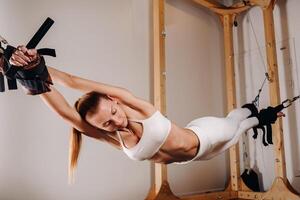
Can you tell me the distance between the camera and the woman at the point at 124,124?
1769 millimetres

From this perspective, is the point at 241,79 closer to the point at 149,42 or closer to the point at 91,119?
the point at 149,42

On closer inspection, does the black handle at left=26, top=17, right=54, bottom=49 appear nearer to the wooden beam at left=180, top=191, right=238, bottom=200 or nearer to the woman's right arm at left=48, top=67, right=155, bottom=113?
the woman's right arm at left=48, top=67, right=155, bottom=113

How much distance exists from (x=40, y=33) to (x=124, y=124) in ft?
2.42

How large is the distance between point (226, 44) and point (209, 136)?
1617mm

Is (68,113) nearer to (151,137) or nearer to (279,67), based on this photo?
(151,137)

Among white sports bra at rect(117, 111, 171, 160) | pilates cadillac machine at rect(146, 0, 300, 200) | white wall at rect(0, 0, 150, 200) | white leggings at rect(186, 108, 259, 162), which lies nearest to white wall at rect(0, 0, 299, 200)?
white wall at rect(0, 0, 150, 200)

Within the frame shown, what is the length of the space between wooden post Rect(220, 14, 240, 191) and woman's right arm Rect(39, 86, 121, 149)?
5.50 feet

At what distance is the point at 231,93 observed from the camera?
327cm

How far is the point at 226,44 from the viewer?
3.38 metres

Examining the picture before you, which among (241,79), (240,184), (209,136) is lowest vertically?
(240,184)

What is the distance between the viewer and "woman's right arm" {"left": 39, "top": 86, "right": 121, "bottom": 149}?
1808 millimetres

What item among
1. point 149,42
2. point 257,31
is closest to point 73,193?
point 149,42

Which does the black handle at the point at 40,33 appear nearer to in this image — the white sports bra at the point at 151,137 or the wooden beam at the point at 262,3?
the white sports bra at the point at 151,137

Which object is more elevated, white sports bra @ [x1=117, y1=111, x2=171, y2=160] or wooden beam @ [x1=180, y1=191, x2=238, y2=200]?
white sports bra @ [x1=117, y1=111, x2=171, y2=160]
